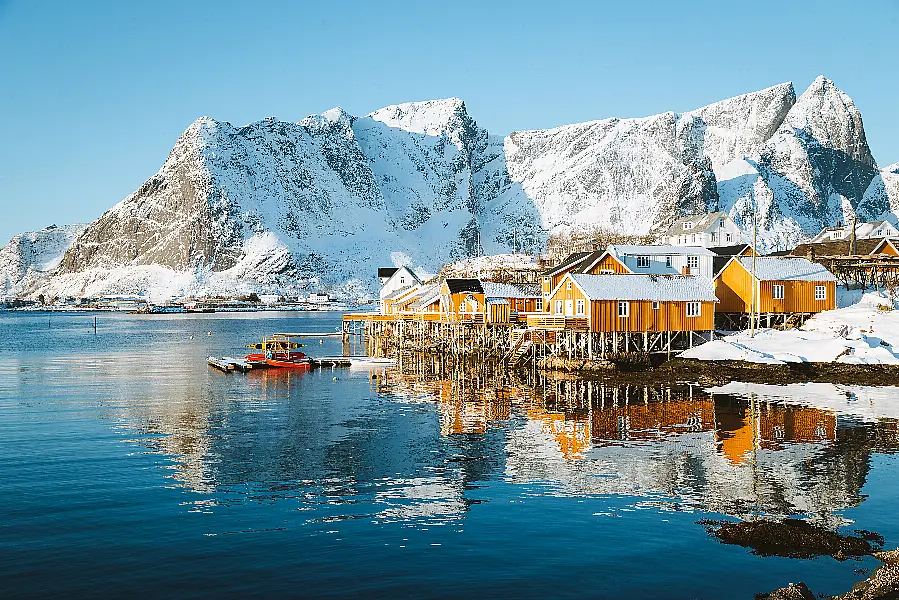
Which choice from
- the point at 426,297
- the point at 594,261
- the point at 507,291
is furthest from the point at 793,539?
the point at 426,297

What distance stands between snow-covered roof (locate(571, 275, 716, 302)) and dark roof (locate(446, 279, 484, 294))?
18099 millimetres

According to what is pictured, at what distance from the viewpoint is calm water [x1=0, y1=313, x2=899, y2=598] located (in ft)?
63.6

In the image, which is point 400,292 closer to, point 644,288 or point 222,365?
point 222,365

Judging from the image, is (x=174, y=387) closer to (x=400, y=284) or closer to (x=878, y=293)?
(x=878, y=293)

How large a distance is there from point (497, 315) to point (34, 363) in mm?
40228

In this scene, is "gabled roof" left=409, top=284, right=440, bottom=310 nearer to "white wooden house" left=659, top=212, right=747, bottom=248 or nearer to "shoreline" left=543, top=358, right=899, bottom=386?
"shoreline" left=543, top=358, right=899, bottom=386

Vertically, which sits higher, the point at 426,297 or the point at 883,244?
the point at 883,244

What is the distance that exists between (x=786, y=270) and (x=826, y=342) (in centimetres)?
1355

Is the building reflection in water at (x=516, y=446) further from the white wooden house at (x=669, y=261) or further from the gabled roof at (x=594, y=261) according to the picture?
the white wooden house at (x=669, y=261)

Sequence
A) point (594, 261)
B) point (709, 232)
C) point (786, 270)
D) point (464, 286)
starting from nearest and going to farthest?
1. point (786, 270)
2. point (594, 261)
3. point (464, 286)
4. point (709, 232)

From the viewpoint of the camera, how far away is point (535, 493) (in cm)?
2612

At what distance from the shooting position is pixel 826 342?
5541 centimetres

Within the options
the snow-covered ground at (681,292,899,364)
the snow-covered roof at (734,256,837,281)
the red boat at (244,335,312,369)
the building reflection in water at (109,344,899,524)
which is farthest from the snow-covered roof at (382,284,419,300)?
the building reflection in water at (109,344,899,524)

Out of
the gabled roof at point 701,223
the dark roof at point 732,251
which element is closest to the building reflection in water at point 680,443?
the dark roof at point 732,251
